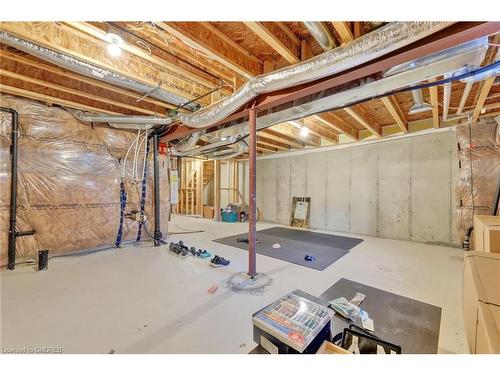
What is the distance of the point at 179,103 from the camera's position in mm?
3186

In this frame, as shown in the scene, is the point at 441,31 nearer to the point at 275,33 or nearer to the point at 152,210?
the point at 275,33

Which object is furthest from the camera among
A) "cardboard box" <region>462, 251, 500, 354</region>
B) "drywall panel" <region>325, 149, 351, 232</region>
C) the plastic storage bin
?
the plastic storage bin

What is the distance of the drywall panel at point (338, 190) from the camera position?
5.39 metres

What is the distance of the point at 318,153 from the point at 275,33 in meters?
4.52

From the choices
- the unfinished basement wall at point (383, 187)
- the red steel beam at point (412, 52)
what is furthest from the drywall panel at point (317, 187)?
the red steel beam at point (412, 52)

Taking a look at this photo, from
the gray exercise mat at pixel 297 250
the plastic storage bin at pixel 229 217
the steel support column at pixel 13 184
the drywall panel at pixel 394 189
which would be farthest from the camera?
the plastic storage bin at pixel 229 217

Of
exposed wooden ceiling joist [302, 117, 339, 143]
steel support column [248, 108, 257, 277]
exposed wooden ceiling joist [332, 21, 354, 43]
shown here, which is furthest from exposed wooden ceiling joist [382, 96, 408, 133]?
steel support column [248, 108, 257, 277]

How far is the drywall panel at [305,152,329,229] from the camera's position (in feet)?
19.1

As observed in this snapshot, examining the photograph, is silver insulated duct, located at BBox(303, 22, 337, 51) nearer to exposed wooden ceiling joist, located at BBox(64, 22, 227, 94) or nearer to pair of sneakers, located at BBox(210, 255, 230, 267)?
exposed wooden ceiling joist, located at BBox(64, 22, 227, 94)

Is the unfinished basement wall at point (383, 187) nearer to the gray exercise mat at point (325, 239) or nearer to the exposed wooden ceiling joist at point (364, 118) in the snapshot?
the exposed wooden ceiling joist at point (364, 118)

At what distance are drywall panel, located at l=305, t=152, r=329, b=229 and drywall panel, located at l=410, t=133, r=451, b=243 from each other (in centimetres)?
198

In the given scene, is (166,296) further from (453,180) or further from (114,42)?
(453,180)

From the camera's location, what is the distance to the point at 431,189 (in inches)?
166

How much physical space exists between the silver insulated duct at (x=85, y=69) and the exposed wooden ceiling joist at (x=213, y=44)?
3.74 feet
